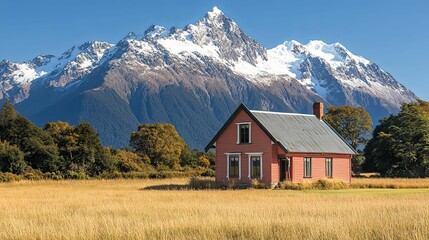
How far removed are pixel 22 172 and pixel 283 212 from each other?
46942 millimetres

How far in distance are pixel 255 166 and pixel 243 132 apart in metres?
3.25

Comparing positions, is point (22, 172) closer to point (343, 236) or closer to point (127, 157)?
point (127, 157)

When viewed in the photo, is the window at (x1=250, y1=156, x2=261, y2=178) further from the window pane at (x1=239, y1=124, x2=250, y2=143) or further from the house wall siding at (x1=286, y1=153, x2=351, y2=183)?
the house wall siding at (x1=286, y1=153, x2=351, y2=183)

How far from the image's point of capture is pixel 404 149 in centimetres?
6988

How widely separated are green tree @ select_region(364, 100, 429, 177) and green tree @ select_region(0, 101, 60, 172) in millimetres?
→ 37151

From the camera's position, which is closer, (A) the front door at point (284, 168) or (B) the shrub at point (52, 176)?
(A) the front door at point (284, 168)

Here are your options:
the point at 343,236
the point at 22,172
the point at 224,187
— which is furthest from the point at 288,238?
the point at 22,172

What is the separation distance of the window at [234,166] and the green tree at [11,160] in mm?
22801

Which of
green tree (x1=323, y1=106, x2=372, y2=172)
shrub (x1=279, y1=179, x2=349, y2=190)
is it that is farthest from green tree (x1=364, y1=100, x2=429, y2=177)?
A: shrub (x1=279, y1=179, x2=349, y2=190)

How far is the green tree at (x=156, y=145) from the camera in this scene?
94688mm

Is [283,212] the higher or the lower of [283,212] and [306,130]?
the lower

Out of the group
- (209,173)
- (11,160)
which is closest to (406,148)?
(209,173)

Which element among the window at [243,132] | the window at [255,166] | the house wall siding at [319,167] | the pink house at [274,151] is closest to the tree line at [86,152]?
the house wall siding at [319,167]

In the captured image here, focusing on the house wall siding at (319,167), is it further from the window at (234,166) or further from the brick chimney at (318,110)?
the brick chimney at (318,110)
